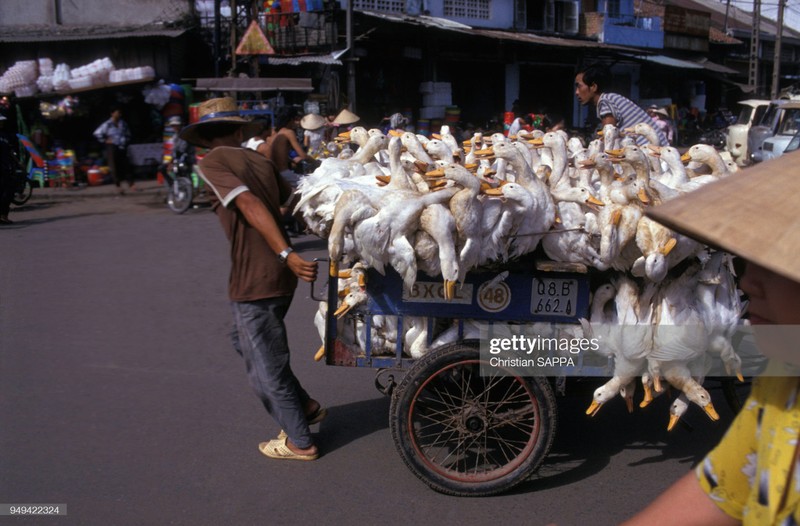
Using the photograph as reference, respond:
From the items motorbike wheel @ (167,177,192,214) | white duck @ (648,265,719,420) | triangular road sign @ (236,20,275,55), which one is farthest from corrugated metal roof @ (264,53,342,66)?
white duck @ (648,265,719,420)

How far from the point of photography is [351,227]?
10.1 feet

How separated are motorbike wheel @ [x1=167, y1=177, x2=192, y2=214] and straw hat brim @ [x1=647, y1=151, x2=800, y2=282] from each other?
11.7 metres

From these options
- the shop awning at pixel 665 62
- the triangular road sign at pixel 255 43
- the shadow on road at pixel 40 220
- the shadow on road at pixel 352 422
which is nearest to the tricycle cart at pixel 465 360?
the shadow on road at pixel 352 422

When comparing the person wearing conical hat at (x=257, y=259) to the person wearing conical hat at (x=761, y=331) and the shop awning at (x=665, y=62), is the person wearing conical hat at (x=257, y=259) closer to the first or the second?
the person wearing conical hat at (x=761, y=331)

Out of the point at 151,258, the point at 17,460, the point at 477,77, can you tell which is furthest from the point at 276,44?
the point at 17,460

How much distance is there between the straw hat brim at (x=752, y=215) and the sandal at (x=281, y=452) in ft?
9.42

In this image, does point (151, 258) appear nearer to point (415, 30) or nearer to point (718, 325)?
point (718, 325)

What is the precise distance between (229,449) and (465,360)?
1.44 m

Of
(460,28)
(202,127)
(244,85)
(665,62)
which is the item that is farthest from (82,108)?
(665,62)

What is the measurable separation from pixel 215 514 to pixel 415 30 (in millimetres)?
18071

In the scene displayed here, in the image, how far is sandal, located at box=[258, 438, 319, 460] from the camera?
12.6 ft

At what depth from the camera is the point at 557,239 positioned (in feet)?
10.7

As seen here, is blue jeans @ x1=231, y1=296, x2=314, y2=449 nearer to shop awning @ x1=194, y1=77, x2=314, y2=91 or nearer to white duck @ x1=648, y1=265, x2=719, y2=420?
white duck @ x1=648, y1=265, x2=719, y2=420

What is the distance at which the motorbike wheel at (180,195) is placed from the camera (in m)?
12.4
